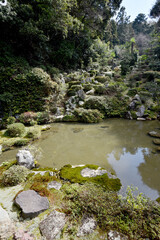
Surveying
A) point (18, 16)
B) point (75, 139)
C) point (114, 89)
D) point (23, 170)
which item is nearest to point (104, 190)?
point (23, 170)

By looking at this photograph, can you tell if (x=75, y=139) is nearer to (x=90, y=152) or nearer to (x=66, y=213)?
(x=90, y=152)

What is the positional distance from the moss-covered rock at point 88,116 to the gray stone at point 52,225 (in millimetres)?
7343

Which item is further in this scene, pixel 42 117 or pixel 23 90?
pixel 23 90

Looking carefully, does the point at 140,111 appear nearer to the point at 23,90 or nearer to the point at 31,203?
the point at 23,90

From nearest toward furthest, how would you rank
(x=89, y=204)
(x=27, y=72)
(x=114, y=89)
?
(x=89, y=204), (x=27, y=72), (x=114, y=89)

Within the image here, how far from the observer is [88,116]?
9352mm

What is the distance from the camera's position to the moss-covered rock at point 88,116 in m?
9.32

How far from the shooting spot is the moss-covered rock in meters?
9.32

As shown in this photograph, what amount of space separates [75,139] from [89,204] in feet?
14.0

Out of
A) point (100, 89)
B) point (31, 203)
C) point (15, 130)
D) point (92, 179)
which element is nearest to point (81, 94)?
point (100, 89)

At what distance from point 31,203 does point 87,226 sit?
3.84 feet

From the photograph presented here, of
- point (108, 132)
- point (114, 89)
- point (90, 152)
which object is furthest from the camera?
point (114, 89)

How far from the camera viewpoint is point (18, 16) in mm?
9711

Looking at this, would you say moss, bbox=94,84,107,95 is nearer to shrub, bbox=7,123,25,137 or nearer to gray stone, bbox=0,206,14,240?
shrub, bbox=7,123,25,137
